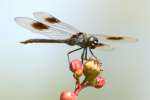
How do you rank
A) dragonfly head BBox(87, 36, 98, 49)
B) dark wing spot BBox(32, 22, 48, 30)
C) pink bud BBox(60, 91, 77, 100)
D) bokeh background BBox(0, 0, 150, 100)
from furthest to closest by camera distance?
bokeh background BBox(0, 0, 150, 100) < dark wing spot BBox(32, 22, 48, 30) < dragonfly head BBox(87, 36, 98, 49) < pink bud BBox(60, 91, 77, 100)

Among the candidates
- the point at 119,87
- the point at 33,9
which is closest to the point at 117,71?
the point at 119,87

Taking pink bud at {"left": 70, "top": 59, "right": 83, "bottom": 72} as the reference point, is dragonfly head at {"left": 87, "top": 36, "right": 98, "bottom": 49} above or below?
above

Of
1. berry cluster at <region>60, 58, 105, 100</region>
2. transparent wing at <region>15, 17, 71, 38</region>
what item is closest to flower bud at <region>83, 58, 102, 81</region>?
berry cluster at <region>60, 58, 105, 100</region>

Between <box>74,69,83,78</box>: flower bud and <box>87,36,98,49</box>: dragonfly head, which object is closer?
<box>74,69,83,78</box>: flower bud

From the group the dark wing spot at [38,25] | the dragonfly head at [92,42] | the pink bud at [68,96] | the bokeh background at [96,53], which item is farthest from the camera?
the bokeh background at [96,53]

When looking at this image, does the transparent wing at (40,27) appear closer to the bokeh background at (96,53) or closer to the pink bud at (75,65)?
the pink bud at (75,65)

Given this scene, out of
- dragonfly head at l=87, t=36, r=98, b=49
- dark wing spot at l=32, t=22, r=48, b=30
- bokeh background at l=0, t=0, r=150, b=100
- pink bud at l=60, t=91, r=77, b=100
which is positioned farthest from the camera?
bokeh background at l=0, t=0, r=150, b=100

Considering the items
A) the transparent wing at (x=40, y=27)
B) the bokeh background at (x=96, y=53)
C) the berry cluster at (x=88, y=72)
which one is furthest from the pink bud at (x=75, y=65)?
the bokeh background at (x=96, y=53)

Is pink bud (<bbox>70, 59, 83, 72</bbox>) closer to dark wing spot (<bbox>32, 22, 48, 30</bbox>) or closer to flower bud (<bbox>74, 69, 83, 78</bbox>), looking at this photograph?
flower bud (<bbox>74, 69, 83, 78</bbox>)

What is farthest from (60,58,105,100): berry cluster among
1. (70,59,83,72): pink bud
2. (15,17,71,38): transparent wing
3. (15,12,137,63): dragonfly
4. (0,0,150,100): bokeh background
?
(0,0,150,100): bokeh background
